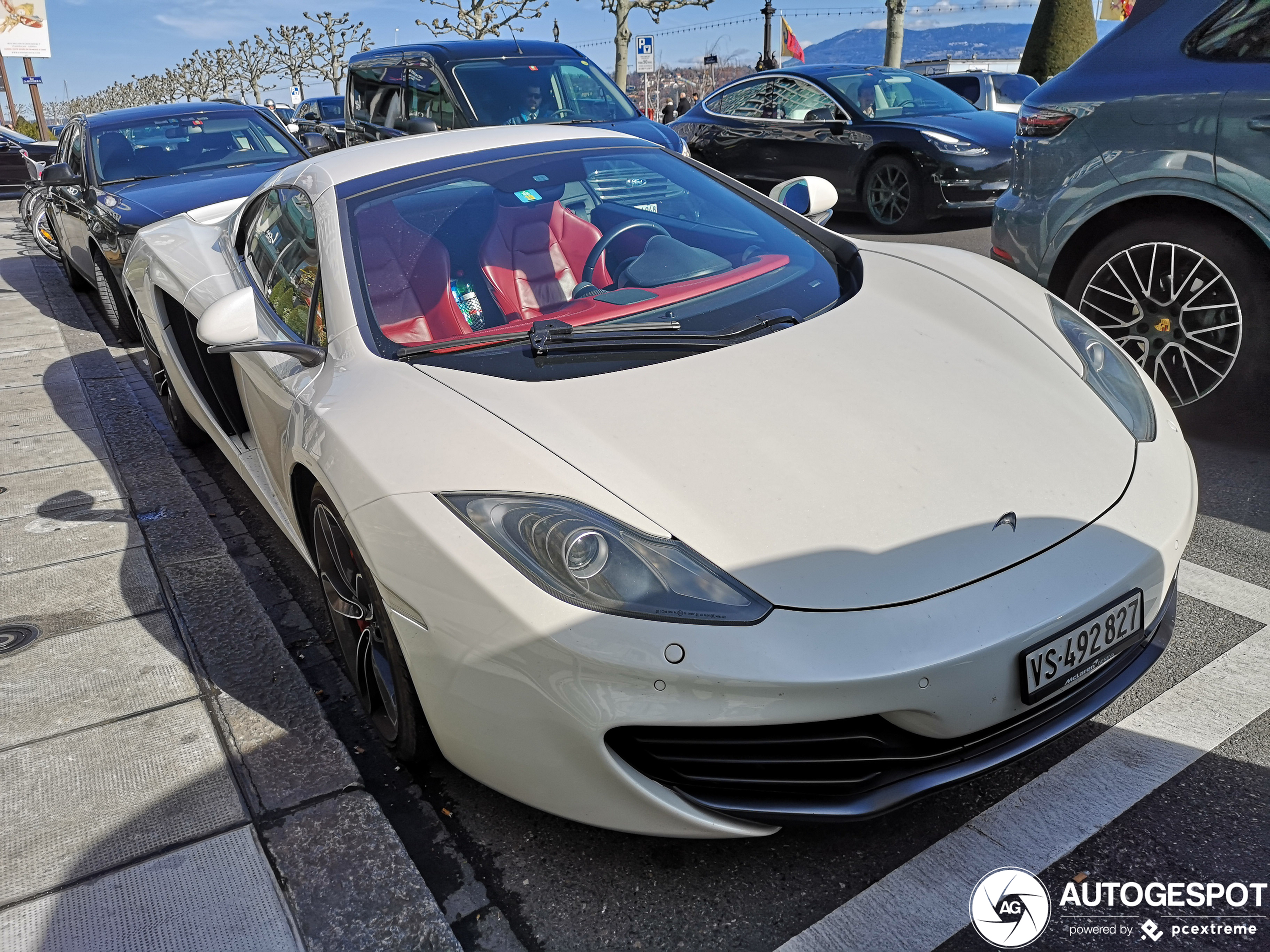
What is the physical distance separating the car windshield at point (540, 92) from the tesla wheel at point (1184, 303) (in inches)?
204

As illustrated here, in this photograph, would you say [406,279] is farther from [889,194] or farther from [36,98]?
[36,98]

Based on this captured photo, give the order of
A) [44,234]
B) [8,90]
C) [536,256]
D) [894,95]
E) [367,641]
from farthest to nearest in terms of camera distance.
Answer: [8,90] → [44,234] → [894,95] → [536,256] → [367,641]

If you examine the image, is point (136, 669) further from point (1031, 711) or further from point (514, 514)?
point (1031, 711)

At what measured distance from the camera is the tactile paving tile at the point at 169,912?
1876 mm

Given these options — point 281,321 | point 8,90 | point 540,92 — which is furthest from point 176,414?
point 8,90

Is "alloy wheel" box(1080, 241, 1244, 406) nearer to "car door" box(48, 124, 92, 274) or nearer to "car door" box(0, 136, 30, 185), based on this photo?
"car door" box(48, 124, 92, 274)

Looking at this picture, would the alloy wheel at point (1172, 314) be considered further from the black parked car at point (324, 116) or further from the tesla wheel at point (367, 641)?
the black parked car at point (324, 116)

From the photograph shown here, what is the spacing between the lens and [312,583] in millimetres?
3475

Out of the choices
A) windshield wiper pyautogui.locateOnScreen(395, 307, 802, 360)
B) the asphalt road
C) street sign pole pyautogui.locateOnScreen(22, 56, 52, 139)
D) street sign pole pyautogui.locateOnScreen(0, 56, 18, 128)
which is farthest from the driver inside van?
street sign pole pyautogui.locateOnScreen(0, 56, 18, 128)

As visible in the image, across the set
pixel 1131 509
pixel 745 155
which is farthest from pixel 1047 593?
pixel 745 155

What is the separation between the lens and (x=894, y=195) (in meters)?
8.89

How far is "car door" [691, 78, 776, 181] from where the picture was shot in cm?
1001

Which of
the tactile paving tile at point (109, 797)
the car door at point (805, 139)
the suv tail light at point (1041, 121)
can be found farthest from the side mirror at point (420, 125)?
the tactile paving tile at point (109, 797)

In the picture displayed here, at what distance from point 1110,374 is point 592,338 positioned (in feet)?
4.23
